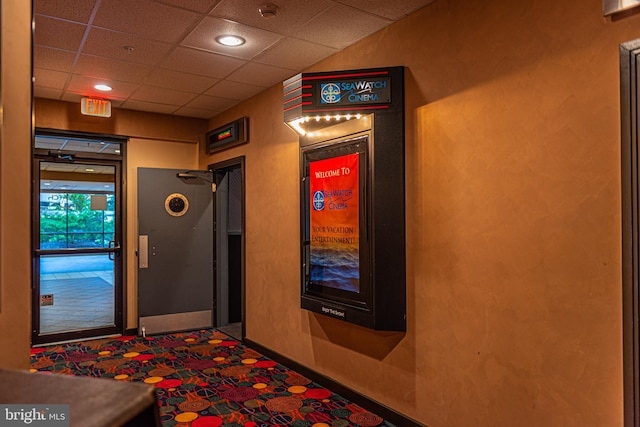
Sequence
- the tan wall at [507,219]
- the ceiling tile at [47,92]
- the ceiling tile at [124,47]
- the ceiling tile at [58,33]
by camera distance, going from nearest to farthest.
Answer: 1. the tan wall at [507,219]
2. the ceiling tile at [58,33]
3. the ceiling tile at [124,47]
4. the ceiling tile at [47,92]

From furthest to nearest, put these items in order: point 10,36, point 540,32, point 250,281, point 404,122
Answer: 1. point 250,281
2. point 404,122
3. point 540,32
4. point 10,36

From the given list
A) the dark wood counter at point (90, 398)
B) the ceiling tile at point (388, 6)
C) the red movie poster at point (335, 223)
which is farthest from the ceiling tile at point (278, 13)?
the dark wood counter at point (90, 398)

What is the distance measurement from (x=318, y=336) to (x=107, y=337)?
11.2 ft

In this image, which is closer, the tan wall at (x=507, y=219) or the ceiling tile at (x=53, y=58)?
the tan wall at (x=507, y=219)

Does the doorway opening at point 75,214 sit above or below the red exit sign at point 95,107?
below

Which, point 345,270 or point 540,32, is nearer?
point 540,32

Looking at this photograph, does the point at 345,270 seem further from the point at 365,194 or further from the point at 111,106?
the point at 111,106

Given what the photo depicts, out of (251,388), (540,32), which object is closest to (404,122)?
(540,32)

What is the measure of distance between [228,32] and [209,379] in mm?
3228

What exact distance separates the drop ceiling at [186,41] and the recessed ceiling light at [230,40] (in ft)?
0.23

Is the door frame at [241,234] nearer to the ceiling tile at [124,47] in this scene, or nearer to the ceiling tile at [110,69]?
the ceiling tile at [110,69]

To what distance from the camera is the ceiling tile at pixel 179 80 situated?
4559mm

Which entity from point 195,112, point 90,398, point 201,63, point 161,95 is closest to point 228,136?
point 195,112

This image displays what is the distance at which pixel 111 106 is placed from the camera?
593 centimetres
